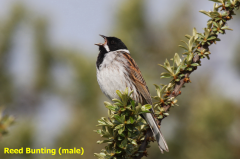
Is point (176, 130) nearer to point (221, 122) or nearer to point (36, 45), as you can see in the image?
point (221, 122)

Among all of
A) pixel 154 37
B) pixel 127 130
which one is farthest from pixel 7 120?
pixel 154 37

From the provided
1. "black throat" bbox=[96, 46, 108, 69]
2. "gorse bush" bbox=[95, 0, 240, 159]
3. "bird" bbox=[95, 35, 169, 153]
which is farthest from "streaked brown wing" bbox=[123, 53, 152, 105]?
"gorse bush" bbox=[95, 0, 240, 159]

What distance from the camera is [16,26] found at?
23.3ft

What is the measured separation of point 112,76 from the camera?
349cm

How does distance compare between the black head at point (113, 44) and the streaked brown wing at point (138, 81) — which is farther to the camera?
the black head at point (113, 44)

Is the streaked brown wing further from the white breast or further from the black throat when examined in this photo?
the black throat

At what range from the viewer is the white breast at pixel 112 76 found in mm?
3463

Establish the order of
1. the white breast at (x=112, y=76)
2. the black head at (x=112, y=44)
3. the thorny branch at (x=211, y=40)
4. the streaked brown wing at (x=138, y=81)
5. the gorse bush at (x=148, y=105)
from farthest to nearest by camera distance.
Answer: the black head at (x=112, y=44) → the streaked brown wing at (x=138, y=81) → the white breast at (x=112, y=76) → the thorny branch at (x=211, y=40) → the gorse bush at (x=148, y=105)

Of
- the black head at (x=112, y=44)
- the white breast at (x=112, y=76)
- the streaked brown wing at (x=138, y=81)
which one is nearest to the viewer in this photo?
the white breast at (x=112, y=76)

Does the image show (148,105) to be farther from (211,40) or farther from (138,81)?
(138,81)

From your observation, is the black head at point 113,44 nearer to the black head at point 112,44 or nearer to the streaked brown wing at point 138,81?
the black head at point 112,44

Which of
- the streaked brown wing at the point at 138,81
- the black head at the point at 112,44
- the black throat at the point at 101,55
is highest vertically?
the black head at the point at 112,44

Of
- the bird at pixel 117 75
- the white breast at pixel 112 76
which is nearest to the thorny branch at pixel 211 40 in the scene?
the bird at pixel 117 75

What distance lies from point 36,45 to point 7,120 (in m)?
6.54
